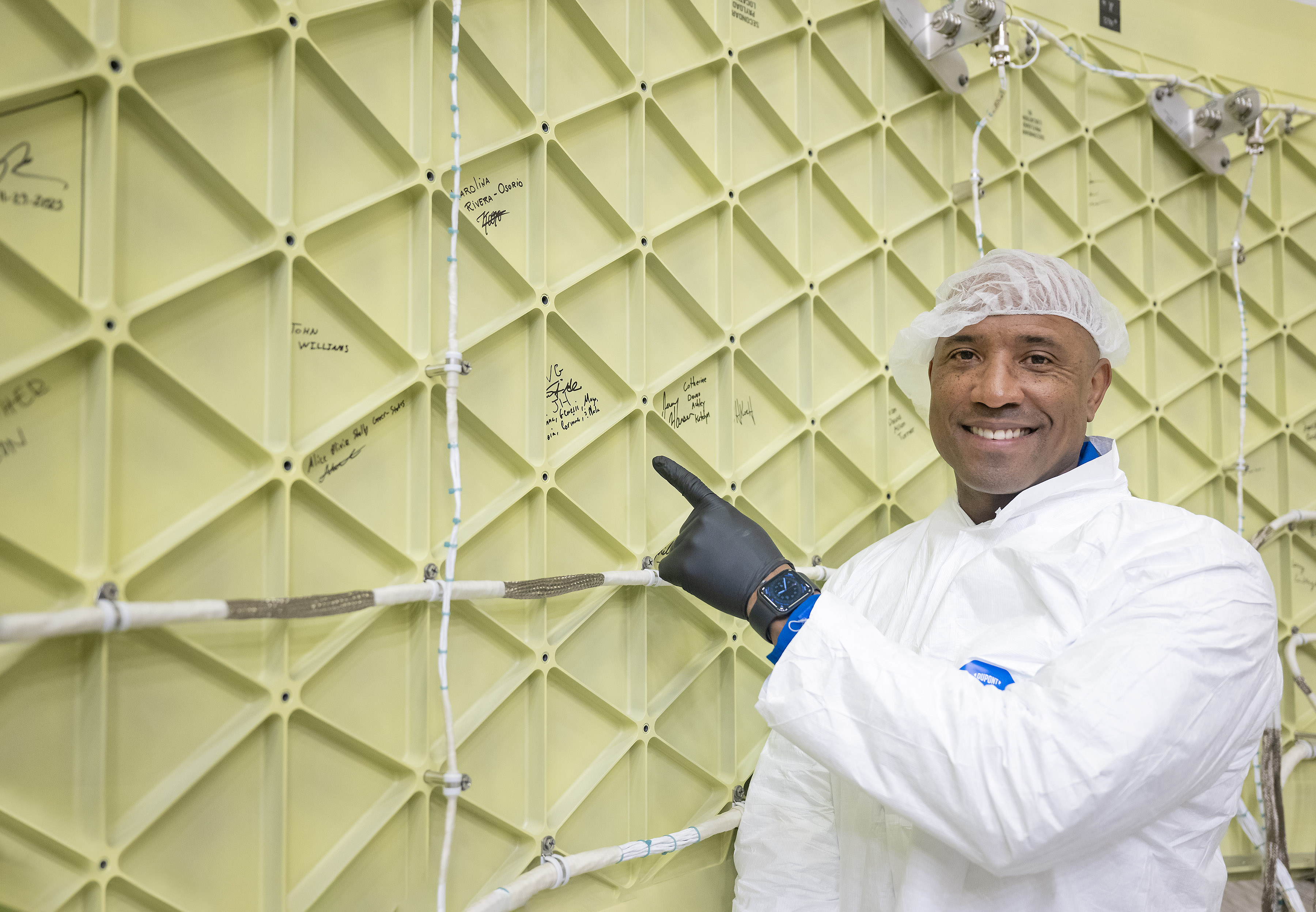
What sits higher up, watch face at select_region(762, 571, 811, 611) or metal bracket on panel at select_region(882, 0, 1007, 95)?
metal bracket on panel at select_region(882, 0, 1007, 95)

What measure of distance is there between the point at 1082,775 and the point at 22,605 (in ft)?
2.87

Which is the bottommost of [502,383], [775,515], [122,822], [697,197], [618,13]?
[122,822]

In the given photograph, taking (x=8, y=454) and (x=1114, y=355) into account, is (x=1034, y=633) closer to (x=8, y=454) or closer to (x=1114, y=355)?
(x=1114, y=355)

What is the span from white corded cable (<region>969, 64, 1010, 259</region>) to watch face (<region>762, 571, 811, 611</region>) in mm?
725

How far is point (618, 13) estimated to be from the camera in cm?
117

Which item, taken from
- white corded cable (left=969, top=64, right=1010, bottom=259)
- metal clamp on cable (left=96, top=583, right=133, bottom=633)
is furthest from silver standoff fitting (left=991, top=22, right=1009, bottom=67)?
metal clamp on cable (left=96, top=583, right=133, bottom=633)

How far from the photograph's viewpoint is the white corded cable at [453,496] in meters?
0.95

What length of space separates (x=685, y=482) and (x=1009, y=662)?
0.40m

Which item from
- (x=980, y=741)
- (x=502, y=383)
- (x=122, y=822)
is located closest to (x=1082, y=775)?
(x=980, y=741)

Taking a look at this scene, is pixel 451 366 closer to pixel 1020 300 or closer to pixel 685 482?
pixel 685 482

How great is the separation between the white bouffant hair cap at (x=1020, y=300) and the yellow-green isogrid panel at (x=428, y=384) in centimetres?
21
